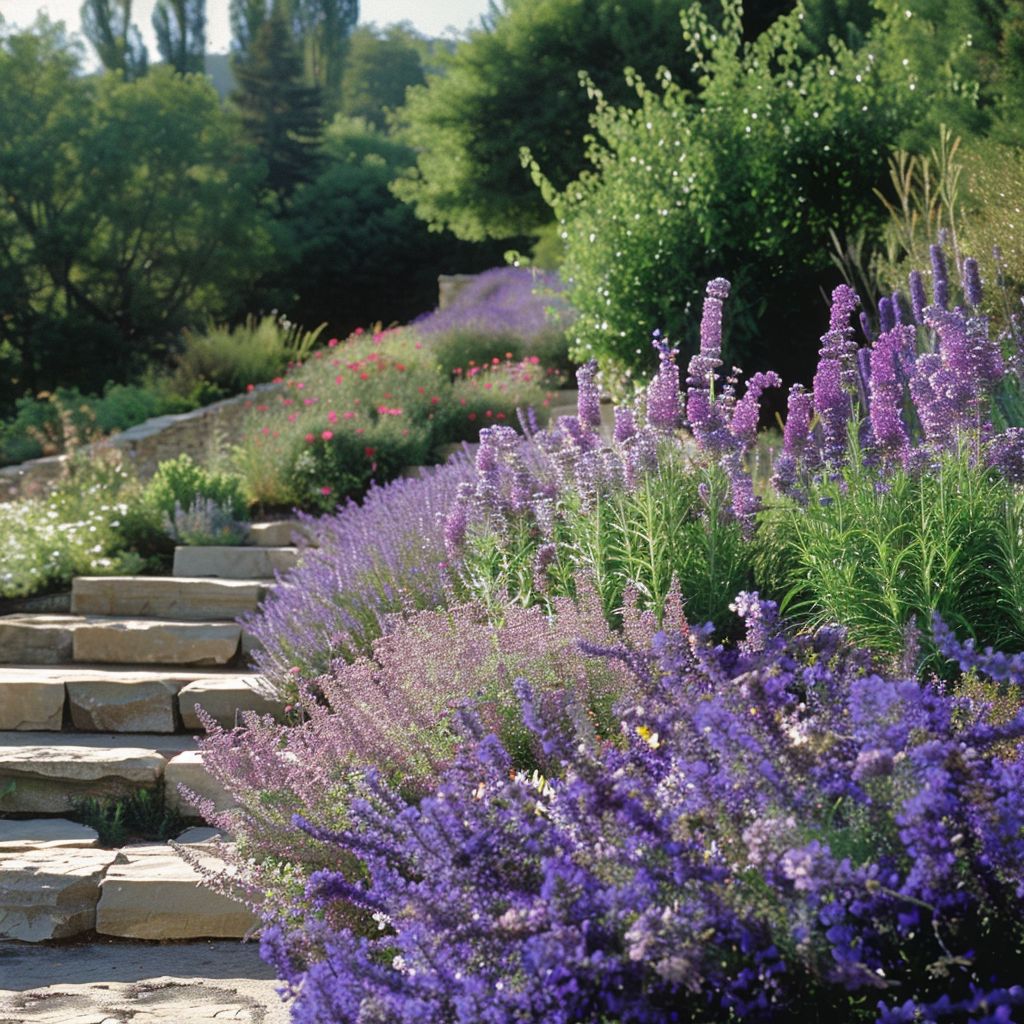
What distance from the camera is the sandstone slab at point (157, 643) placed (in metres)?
5.66

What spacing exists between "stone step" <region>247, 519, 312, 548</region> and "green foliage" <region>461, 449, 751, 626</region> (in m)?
3.23

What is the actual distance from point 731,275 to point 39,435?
6.59 meters

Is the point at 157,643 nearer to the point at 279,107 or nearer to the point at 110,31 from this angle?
the point at 279,107

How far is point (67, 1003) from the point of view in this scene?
3.07 m

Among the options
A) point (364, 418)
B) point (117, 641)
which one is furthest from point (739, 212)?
point (117, 641)

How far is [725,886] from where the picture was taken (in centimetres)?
180

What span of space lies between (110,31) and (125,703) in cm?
3096

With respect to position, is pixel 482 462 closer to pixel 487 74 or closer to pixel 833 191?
pixel 833 191

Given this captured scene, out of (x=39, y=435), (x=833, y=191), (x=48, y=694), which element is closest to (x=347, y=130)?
(x=39, y=435)

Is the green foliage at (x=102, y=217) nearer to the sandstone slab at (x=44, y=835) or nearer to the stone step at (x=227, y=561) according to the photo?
the stone step at (x=227, y=561)

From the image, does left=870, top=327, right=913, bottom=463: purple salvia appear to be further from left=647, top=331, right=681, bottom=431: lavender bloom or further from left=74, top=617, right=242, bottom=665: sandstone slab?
left=74, top=617, right=242, bottom=665: sandstone slab

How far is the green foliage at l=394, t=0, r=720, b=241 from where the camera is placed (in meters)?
15.1

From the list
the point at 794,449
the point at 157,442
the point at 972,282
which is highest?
the point at 972,282

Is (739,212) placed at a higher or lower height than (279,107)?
lower
